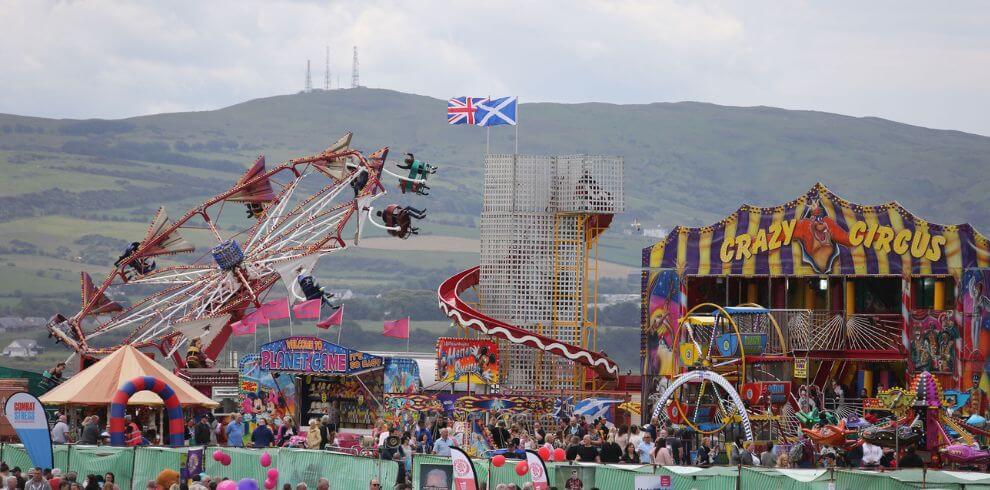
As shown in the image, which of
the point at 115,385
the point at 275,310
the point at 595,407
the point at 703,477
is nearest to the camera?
the point at 703,477

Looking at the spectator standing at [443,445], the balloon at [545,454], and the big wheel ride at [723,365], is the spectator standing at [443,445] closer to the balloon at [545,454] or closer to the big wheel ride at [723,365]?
the balloon at [545,454]

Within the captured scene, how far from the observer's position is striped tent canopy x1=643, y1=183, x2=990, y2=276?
47.9 metres

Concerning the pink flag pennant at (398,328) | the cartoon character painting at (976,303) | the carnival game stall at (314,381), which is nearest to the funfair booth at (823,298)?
the cartoon character painting at (976,303)

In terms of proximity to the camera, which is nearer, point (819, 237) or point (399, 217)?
point (819, 237)

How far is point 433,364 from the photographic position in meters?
58.3

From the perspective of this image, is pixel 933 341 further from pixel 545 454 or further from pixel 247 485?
pixel 247 485

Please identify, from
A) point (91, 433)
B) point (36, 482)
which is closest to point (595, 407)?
point (91, 433)

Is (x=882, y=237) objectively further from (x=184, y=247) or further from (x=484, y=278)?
(x=184, y=247)

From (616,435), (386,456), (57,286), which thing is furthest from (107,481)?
(57,286)

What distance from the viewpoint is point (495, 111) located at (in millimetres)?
59469

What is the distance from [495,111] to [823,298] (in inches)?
544

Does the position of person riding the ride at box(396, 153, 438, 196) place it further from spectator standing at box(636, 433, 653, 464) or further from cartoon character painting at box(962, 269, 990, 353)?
spectator standing at box(636, 433, 653, 464)

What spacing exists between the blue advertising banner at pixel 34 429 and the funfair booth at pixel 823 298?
19396 millimetres

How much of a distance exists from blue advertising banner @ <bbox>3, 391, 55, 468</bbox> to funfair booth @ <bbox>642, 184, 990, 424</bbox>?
19396mm
